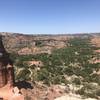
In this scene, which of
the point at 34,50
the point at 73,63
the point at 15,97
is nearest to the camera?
the point at 15,97

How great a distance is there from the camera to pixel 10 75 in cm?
Result: 3206

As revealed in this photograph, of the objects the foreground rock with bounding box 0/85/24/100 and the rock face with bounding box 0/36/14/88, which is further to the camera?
the rock face with bounding box 0/36/14/88

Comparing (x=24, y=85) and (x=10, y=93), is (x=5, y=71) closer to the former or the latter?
(x=10, y=93)

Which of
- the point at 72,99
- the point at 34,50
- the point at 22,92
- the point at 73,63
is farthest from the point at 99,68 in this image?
the point at 34,50

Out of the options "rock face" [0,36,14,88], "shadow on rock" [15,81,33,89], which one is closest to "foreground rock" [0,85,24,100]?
"rock face" [0,36,14,88]

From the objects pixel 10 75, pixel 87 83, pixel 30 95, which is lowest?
pixel 87 83

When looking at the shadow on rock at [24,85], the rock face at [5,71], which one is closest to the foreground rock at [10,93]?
the rock face at [5,71]

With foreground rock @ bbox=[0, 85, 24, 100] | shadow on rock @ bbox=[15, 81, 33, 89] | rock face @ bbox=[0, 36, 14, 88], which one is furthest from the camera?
shadow on rock @ bbox=[15, 81, 33, 89]

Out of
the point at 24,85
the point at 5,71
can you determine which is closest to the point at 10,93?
the point at 5,71

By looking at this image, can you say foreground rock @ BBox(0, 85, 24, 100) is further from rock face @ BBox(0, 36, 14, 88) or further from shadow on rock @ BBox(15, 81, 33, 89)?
shadow on rock @ BBox(15, 81, 33, 89)

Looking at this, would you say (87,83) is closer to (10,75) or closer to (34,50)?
(10,75)

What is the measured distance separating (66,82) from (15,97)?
29317 mm

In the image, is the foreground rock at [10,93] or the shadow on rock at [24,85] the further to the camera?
the shadow on rock at [24,85]

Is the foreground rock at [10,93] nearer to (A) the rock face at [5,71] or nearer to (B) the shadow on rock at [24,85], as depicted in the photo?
(A) the rock face at [5,71]
